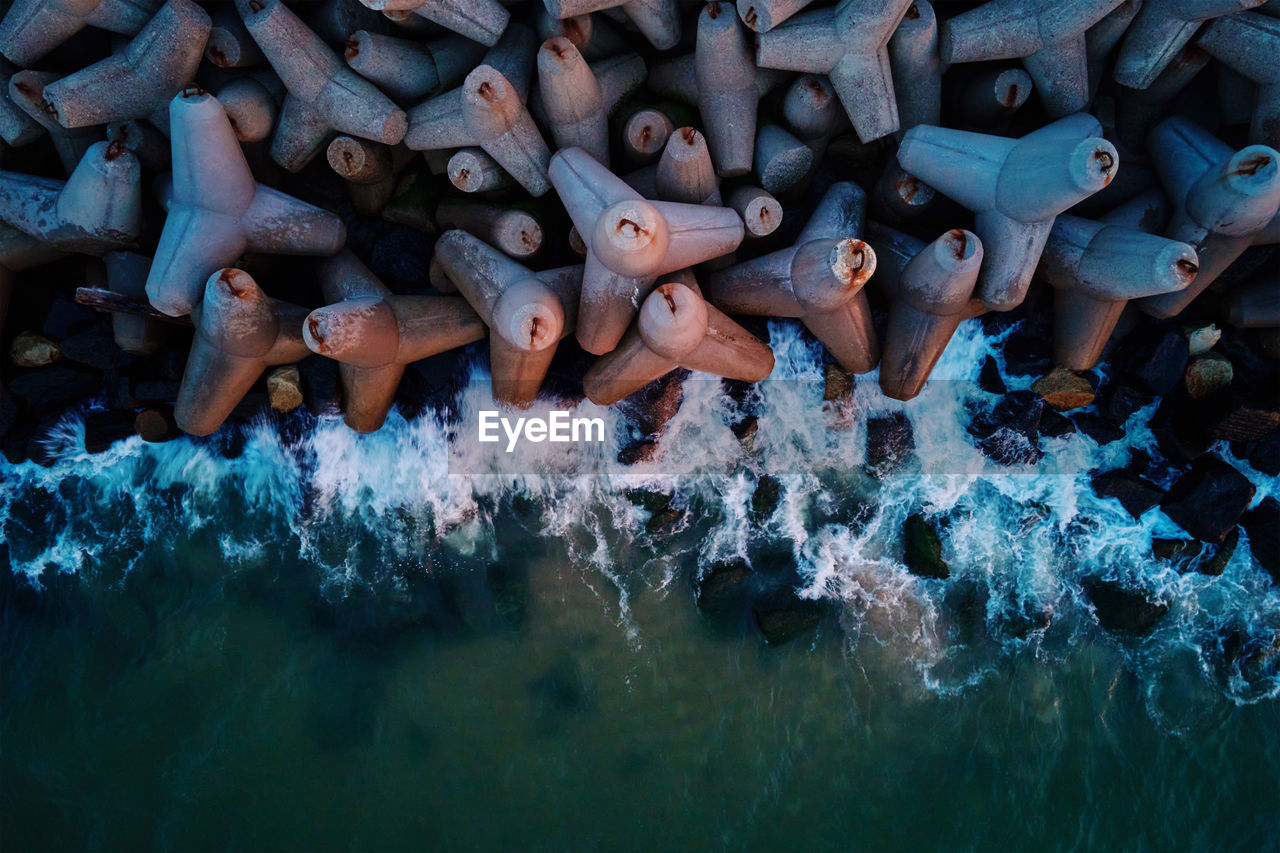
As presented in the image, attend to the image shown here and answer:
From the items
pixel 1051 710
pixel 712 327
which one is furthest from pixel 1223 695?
pixel 712 327

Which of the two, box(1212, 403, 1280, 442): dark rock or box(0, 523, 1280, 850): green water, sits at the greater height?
box(1212, 403, 1280, 442): dark rock

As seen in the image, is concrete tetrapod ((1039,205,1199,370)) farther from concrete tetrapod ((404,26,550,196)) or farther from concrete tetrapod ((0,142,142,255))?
concrete tetrapod ((0,142,142,255))

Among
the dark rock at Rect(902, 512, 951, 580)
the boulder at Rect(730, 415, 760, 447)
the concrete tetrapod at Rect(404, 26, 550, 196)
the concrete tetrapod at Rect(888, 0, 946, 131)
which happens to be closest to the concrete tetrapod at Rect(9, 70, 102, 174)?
the concrete tetrapod at Rect(404, 26, 550, 196)

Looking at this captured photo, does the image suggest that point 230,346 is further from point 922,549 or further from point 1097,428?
point 1097,428

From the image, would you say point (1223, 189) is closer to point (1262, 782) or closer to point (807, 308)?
point (807, 308)

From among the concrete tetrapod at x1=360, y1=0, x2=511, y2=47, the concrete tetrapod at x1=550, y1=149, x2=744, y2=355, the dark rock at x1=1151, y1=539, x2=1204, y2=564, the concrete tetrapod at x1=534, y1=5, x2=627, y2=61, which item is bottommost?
the dark rock at x1=1151, y1=539, x2=1204, y2=564

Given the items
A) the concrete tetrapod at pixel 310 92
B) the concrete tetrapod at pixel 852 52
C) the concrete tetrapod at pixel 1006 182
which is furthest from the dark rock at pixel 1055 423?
the concrete tetrapod at pixel 310 92

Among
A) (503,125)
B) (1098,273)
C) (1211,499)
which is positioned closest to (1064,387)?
(1098,273)
